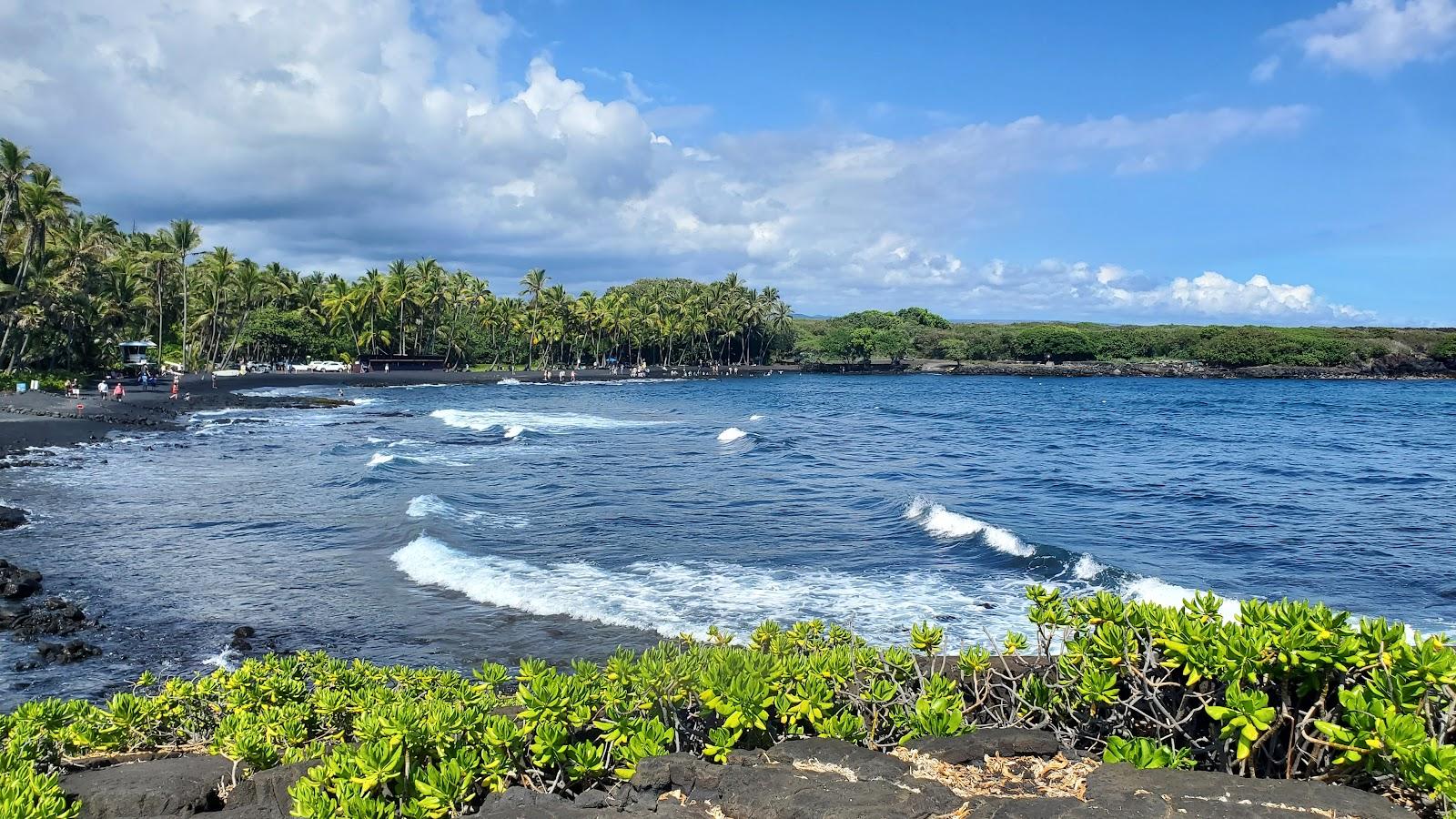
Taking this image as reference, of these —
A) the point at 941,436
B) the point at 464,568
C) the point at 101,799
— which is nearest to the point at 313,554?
the point at 464,568

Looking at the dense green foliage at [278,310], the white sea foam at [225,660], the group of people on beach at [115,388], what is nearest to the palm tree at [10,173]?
the dense green foliage at [278,310]

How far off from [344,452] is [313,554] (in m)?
18.3

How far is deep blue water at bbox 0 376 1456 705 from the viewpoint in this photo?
14.3 meters

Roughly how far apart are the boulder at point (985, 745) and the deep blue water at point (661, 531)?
25.2 feet

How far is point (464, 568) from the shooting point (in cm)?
1741

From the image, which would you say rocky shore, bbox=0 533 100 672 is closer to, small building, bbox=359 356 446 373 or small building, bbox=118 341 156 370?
small building, bbox=118 341 156 370

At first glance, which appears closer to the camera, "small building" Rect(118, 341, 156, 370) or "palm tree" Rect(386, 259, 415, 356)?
"small building" Rect(118, 341, 156, 370)

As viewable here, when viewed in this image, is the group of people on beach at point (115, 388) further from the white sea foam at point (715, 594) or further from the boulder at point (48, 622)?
the boulder at point (48, 622)

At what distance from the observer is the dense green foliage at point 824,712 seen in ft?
14.9

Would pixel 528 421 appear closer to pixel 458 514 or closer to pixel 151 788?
pixel 458 514

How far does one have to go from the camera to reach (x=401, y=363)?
321 ft

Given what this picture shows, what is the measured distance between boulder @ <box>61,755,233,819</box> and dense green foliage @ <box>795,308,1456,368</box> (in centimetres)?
14000

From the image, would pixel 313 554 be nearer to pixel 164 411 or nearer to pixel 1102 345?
pixel 164 411

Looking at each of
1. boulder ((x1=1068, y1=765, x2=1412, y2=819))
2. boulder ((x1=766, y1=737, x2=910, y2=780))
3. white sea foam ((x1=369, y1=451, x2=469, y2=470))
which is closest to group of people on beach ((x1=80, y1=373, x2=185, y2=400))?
white sea foam ((x1=369, y1=451, x2=469, y2=470))
